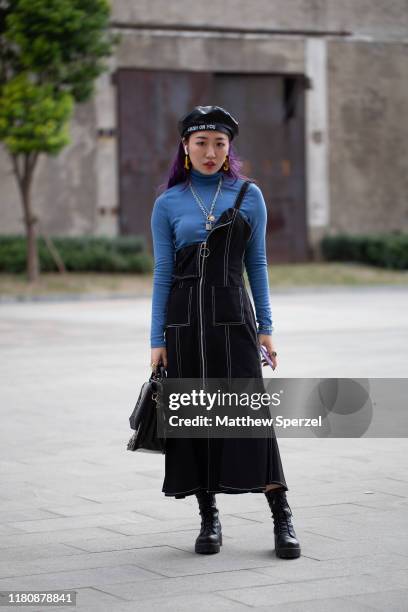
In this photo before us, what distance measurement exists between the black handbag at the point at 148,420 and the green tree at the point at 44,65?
2076cm

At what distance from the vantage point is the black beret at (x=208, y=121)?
19.7 feet

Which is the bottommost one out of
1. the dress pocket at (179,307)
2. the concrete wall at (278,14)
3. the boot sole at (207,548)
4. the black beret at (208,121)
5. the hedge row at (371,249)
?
the boot sole at (207,548)

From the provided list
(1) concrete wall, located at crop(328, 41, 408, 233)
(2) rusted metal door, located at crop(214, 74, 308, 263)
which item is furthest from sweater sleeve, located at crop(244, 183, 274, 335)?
(1) concrete wall, located at crop(328, 41, 408, 233)

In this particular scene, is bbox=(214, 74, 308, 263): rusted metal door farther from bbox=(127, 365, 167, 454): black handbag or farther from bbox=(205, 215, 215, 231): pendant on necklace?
bbox=(127, 365, 167, 454): black handbag

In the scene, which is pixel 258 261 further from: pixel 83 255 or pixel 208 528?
pixel 83 255

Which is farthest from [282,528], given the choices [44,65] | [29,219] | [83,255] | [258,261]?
[83,255]

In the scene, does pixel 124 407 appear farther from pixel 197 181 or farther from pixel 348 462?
pixel 197 181

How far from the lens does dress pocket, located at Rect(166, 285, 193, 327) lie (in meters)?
5.96

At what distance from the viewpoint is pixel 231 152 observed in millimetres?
6223

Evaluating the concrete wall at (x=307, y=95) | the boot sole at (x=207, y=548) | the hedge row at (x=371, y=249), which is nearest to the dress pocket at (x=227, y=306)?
the boot sole at (x=207, y=548)

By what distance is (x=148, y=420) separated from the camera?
589cm

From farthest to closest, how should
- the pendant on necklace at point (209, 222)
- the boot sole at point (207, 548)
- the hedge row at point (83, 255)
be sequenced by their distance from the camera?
the hedge row at point (83, 255), the pendant on necklace at point (209, 222), the boot sole at point (207, 548)

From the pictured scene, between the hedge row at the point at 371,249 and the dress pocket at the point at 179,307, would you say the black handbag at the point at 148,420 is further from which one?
the hedge row at the point at 371,249

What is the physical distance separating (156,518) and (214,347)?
113cm
